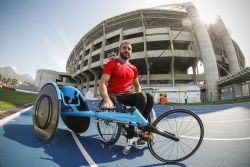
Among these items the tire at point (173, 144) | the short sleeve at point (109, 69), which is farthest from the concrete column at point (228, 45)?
the short sleeve at point (109, 69)

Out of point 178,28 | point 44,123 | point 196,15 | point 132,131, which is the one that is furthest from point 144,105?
point 178,28

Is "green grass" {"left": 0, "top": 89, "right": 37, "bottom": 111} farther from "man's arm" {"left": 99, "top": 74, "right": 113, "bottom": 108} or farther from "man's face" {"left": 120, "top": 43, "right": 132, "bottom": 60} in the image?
"man's face" {"left": 120, "top": 43, "right": 132, "bottom": 60}

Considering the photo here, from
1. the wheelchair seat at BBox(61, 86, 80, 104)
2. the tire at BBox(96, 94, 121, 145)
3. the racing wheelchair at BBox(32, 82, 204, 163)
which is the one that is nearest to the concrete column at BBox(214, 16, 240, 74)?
the racing wheelchair at BBox(32, 82, 204, 163)

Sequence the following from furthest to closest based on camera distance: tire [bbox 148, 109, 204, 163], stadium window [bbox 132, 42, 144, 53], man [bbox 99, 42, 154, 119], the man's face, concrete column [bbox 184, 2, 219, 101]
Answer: stadium window [bbox 132, 42, 144, 53], concrete column [bbox 184, 2, 219, 101], the man's face, man [bbox 99, 42, 154, 119], tire [bbox 148, 109, 204, 163]

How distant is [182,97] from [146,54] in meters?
12.5

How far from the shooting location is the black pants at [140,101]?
2.37 m

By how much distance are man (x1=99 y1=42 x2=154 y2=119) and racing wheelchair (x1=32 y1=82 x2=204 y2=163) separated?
6.2 inches

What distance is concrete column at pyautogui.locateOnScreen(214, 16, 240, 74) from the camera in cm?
3288

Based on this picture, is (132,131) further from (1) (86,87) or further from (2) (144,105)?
(1) (86,87)

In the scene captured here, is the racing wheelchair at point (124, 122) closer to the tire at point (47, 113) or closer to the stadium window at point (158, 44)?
the tire at point (47, 113)

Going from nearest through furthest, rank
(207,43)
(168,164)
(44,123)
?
(168,164) < (44,123) < (207,43)

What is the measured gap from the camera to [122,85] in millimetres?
2695

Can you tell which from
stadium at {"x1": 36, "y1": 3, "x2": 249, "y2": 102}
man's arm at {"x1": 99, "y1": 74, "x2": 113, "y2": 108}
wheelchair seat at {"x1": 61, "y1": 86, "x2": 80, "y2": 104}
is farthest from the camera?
stadium at {"x1": 36, "y1": 3, "x2": 249, "y2": 102}

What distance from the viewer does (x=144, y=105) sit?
2369 millimetres
